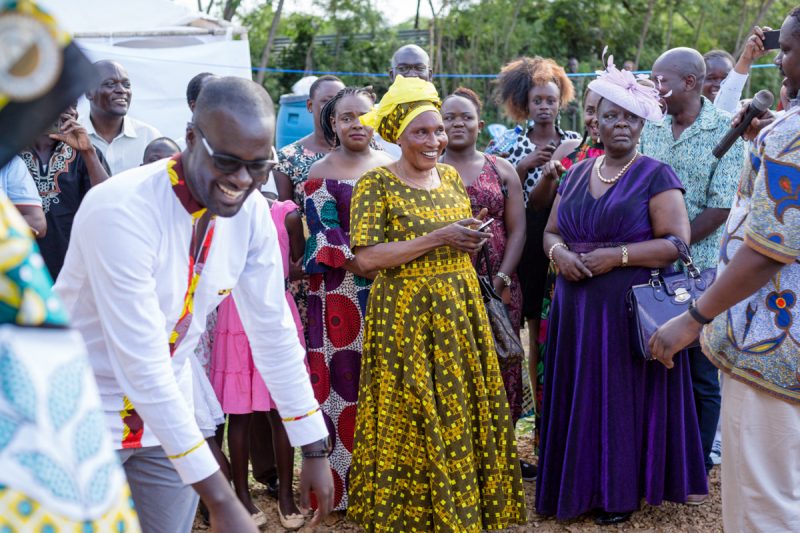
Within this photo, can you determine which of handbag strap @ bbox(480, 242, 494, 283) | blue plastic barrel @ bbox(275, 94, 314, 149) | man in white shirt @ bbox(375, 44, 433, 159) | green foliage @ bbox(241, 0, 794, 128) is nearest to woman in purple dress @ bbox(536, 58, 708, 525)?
handbag strap @ bbox(480, 242, 494, 283)

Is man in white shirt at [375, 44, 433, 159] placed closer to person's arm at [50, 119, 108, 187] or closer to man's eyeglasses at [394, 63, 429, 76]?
man's eyeglasses at [394, 63, 429, 76]

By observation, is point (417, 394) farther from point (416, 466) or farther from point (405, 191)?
point (405, 191)

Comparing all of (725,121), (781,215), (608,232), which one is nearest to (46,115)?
(781,215)

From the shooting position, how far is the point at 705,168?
4.74 metres

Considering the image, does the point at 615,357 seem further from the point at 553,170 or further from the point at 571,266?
the point at 553,170

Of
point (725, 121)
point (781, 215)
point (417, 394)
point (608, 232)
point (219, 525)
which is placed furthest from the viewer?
point (725, 121)

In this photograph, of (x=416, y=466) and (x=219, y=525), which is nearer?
(x=219, y=525)

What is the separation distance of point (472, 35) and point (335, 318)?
11618 millimetres

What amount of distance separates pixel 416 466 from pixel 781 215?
2.08m

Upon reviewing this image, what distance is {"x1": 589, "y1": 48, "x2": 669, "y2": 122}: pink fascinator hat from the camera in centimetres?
430

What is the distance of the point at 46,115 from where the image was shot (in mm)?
1188

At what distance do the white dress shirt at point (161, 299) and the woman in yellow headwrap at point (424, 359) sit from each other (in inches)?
53.1

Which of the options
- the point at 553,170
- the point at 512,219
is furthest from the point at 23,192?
the point at 553,170

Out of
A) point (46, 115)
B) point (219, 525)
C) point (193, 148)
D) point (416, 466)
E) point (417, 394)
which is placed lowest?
point (416, 466)
